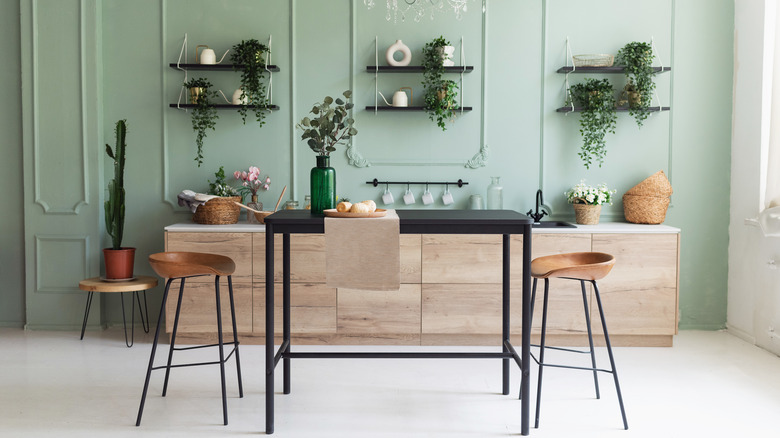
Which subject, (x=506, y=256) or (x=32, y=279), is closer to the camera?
(x=506, y=256)

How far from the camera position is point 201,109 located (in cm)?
478

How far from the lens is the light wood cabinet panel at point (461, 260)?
14.6ft

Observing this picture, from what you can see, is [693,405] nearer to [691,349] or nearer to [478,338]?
[691,349]

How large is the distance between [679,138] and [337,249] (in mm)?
3201

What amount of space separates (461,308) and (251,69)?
2.29 meters

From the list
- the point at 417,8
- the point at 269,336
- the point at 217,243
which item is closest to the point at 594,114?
the point at 417,8

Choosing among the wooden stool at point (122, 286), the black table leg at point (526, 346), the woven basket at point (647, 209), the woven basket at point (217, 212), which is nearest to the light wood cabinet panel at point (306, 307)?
the woven basket at point (217, 212)

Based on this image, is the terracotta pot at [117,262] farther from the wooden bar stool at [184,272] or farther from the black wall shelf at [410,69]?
the black wall shelf at [410,69]

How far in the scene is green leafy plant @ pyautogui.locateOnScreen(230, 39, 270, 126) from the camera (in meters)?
4.70

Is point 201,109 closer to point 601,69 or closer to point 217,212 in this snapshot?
point 217,212

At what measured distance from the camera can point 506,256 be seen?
349 centimetres

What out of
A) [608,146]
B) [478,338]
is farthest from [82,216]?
[608,146]

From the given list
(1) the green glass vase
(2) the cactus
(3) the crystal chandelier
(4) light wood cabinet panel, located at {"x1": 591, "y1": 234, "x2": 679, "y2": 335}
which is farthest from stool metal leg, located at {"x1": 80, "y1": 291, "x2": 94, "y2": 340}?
(4) light wood cabinet panel, located at {"x1": 591, "y1": 234, "x2": 679, "y2": 335}

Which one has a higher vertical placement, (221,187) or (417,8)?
(417,8)
